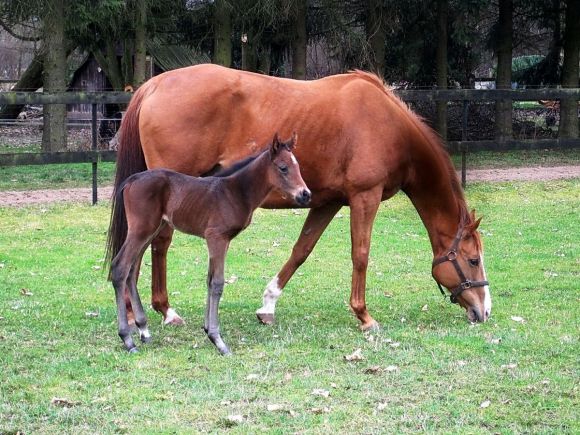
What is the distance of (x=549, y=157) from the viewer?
2031cm

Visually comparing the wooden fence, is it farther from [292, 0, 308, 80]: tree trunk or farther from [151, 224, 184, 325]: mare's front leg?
[151, 224, 184, 325]: mare's front leg

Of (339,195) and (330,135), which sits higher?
(330,135)

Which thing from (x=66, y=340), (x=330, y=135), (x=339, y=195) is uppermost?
(x=330, y=135)

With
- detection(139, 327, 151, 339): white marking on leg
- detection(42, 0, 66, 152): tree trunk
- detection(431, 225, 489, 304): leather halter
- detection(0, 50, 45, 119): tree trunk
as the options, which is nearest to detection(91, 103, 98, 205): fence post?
Result: detection(42, 0, 66, 152): tree trunk

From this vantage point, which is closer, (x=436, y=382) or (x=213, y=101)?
(x=436, y=382)

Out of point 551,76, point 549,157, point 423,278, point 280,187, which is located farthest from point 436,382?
point 551,76

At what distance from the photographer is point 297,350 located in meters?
6.33

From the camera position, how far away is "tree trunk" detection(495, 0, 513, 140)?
20.5m

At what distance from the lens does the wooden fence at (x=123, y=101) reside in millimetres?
13141

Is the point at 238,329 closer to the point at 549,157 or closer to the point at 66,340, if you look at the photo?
the point at 66,340

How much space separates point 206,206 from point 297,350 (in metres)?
1.23

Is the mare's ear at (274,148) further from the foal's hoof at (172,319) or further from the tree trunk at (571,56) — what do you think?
the tree trunk at (571,56)

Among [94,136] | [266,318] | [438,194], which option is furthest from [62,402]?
[94,136]

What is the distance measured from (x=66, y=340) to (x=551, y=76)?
2014 cm
